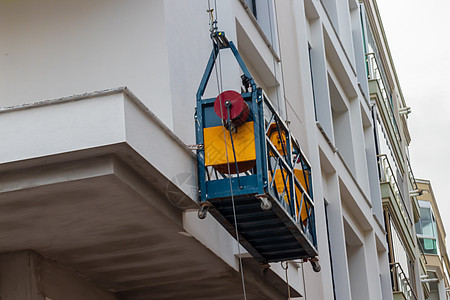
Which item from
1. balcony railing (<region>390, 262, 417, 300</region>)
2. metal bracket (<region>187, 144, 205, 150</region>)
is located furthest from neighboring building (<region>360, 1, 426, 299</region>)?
metal bracket (<region>187, 144, 205, 150</region>)

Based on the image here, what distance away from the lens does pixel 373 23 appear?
1416 inches

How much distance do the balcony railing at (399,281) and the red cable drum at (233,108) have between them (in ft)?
66.7

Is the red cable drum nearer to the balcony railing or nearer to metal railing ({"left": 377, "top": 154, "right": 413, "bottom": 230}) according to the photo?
the balcony railing

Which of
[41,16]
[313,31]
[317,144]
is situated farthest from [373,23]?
[41,16]

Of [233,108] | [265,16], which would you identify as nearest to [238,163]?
[233,108]

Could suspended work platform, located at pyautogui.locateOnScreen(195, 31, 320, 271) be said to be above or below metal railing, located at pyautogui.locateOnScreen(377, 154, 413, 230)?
below

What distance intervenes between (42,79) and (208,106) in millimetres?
2635

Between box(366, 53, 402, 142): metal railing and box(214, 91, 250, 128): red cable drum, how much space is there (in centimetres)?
2283

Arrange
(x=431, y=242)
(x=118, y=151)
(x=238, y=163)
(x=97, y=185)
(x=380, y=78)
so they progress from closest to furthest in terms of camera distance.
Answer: (x=118, y=151) → (x=97, y=185) → (x=238, y=163) → (x=380, y=78) → (x=431, y=242)

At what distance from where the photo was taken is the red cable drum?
11281 millimetres

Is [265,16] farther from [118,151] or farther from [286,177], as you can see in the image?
[118,151]

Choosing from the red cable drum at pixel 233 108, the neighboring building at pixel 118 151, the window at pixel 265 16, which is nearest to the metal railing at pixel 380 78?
the neighboring building at pixel 118 151

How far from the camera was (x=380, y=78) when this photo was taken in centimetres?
3594

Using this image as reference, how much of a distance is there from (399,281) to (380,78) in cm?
836
